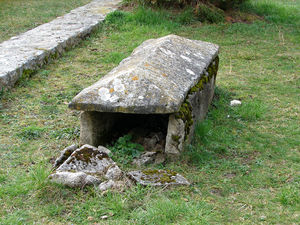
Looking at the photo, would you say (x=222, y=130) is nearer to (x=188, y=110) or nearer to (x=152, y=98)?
(x=188, y=110)

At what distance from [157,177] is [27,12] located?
9.26 m

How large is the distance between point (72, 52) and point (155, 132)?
13.6ft

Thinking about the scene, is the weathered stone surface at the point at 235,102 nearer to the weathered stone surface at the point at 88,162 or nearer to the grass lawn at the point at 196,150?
the grass lawn at the point at 196,150

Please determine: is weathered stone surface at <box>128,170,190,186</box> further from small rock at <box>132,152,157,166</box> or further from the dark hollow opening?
the dark hollow opening

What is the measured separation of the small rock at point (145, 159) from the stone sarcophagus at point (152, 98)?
0.51ft

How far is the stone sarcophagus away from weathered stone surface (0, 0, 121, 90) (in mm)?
2227

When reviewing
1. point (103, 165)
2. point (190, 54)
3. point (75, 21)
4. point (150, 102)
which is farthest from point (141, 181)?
point (75, 21)

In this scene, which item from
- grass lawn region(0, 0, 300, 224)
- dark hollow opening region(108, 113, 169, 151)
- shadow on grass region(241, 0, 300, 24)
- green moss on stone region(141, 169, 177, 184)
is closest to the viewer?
grass lawn region(0, 0, 300, 224)

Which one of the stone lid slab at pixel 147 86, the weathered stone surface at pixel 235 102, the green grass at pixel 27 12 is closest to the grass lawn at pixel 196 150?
the weathered stone surface at pixel 235 102

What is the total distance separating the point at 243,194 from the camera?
3477mm

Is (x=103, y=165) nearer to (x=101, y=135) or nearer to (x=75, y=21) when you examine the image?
(x=101, y=135)

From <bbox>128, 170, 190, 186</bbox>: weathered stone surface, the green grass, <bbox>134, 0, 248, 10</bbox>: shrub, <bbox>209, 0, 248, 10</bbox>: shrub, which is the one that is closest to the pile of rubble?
<bbox>128, 170, 190, 186</bbox>: weathered stone surface

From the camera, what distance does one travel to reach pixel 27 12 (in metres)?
11.3

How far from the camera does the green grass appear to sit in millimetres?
9453
